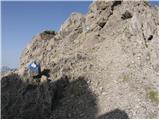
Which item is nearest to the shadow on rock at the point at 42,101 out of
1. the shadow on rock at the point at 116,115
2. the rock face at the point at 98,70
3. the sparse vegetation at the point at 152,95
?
the rock face at the point at 98,70

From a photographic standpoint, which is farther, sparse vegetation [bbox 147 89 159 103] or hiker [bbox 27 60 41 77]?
hiker [bbox 27 60 41 77]

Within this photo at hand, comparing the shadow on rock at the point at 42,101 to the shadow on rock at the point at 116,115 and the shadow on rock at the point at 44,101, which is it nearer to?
the shadow on rock at the point at 44,101

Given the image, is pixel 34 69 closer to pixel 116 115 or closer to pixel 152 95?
pixel 116 115

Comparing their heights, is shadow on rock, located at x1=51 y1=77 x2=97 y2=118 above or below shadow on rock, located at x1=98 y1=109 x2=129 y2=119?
above

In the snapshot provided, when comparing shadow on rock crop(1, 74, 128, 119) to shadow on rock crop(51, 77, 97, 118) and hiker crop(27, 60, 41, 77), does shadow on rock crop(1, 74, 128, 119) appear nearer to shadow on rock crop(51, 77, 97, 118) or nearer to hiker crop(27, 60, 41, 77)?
shadow on rock crop(51, 77, 97, 118)

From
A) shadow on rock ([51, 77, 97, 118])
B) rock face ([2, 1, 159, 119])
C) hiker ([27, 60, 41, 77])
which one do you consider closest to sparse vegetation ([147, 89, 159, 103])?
rock face ([2, 1, 159, 119])

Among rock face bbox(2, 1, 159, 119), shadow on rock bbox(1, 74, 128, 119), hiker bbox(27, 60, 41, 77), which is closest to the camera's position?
shadow on rock bbox(1, 74, 128, 119)

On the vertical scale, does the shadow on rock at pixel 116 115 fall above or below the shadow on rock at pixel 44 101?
below

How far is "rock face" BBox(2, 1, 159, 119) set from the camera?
76.0 feet

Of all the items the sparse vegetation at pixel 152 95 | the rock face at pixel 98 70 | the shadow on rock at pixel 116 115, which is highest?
the rock face at pixel 98 70

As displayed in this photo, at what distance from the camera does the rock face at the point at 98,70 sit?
23156 mm

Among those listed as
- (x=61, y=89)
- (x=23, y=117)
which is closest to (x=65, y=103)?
(x=61, y=89)

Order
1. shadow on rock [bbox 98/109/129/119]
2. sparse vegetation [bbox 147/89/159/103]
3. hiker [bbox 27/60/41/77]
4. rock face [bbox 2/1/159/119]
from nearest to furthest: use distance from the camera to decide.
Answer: shadow on rock [bbox 98/109/129/119] < rock face [bbox 2/1/159/119] < sparse vegetation [bbox 147/89/159/103] < hiker [bbox 27/60/41/77]

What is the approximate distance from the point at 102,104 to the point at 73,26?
13.4m
